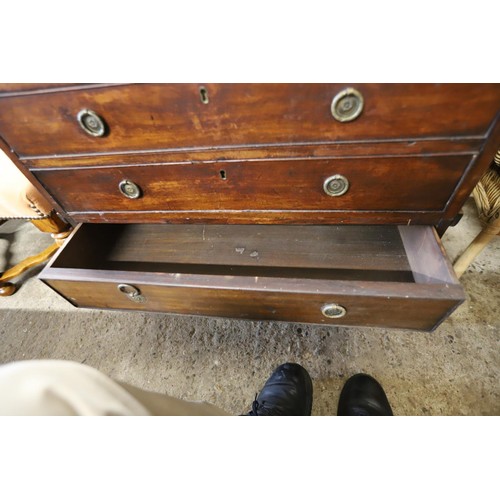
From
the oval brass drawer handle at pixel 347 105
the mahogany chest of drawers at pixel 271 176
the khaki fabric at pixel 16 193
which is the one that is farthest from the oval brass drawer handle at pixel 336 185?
the khaki fabric at pixel 16 193

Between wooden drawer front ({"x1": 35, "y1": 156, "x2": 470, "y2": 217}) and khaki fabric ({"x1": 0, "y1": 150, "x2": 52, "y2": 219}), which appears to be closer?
wooden drawer front ({"x1": 35, "y1": 156, "x2": 470, "y2": 217})

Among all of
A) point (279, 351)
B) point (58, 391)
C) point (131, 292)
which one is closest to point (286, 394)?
point (279, 351)

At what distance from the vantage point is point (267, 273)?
85 cm

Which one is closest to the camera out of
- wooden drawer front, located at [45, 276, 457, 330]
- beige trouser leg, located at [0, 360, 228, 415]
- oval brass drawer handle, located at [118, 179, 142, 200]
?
beige trouser leg, located at [0, 360, 228, 415]

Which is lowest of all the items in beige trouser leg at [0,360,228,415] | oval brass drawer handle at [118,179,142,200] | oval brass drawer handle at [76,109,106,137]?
beige trouser leg at [0,360,228,415]

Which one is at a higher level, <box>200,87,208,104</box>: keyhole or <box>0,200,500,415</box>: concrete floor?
<box>200,87,208,104</box>: keyhole

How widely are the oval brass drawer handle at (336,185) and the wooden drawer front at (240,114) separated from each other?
91 mm

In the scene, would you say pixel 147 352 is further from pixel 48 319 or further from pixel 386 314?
pixel 386 314

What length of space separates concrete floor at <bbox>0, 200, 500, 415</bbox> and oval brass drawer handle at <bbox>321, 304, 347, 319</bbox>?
350 millimetres

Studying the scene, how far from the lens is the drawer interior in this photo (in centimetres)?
82

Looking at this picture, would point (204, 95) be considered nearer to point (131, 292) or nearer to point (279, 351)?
point (131, 292)

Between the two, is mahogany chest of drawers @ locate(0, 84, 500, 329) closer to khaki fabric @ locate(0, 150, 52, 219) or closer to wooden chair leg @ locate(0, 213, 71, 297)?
khaki fabric @ locate(0, 150, 52, 219)

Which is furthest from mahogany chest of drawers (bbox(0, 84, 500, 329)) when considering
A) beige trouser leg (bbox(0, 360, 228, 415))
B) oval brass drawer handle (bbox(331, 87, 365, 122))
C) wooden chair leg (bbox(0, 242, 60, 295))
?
wooden chair leg (bbox(0, 242, 60, 295))
